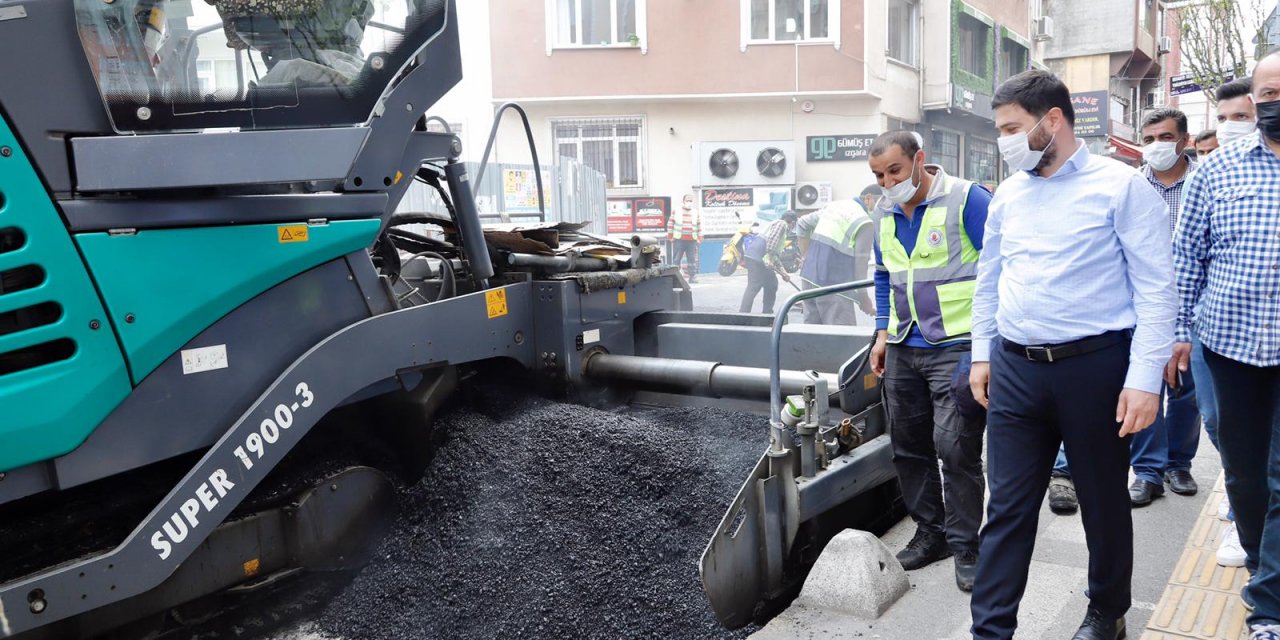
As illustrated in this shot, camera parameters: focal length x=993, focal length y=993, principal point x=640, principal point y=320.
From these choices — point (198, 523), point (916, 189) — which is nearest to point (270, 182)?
point (198, 523)

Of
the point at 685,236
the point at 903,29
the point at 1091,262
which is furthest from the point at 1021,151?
the point at 903,29

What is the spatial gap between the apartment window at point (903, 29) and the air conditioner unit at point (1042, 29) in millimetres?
8230

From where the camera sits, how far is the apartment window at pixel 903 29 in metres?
23.0

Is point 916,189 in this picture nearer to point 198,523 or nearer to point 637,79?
point 198,523

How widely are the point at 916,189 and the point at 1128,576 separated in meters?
1.52

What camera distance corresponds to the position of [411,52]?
353cm

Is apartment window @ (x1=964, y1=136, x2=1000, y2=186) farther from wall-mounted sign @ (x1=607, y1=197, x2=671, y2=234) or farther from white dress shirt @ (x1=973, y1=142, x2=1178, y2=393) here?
white dress shirt @ (x1=973, y1=142, x2=1178, y2=393)

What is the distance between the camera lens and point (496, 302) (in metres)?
4.21

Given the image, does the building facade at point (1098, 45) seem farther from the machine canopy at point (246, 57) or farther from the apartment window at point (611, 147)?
the machine canopy at point (246, 57)

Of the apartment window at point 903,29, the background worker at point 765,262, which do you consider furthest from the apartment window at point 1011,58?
the background worker at point 765,262

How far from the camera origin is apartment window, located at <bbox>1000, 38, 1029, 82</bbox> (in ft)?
92.4

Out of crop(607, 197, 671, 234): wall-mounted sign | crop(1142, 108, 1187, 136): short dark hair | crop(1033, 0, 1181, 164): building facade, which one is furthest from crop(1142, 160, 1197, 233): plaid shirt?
crop(1033, 0, 1181, 164): building facade

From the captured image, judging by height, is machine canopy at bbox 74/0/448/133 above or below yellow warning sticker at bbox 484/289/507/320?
above

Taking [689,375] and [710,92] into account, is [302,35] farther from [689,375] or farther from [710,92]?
[710,92]
